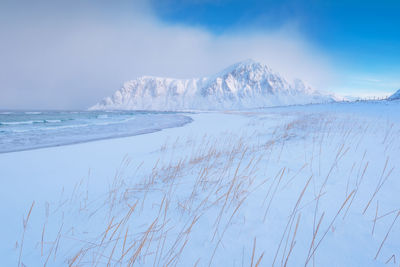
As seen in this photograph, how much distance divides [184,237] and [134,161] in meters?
3.65

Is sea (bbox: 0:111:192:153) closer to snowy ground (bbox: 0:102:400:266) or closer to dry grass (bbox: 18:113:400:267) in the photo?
snowy ground (bbox: 0:102:400:266)

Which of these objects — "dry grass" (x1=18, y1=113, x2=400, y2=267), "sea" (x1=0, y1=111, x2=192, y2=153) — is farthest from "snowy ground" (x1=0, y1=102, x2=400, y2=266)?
"sea" (x1=0, y1=111, x2=192, y2=153)

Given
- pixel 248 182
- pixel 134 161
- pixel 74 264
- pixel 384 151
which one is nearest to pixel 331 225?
Answer: pixel 248 182

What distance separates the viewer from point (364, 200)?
161 cm

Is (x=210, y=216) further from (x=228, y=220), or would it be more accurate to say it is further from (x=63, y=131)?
(x=63, y=131)

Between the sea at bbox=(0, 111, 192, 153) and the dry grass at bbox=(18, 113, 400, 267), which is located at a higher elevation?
the dry grass at bbox=(18, 113, 400, 267)

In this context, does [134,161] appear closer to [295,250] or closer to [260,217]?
[260,217]

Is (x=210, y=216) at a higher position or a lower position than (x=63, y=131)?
higher

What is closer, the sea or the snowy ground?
the snowy ground

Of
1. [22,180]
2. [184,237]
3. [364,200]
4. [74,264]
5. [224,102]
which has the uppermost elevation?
[224,102]

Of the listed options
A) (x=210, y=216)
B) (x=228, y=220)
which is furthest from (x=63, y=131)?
(x=228, y=220)

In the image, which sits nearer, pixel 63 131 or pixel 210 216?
pixel 210 216

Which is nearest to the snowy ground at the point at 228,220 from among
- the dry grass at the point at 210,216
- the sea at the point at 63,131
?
the dry grass at the point at 210,216

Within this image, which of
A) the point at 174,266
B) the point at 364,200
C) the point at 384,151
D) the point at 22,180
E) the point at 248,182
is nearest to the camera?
the point at 174,266
